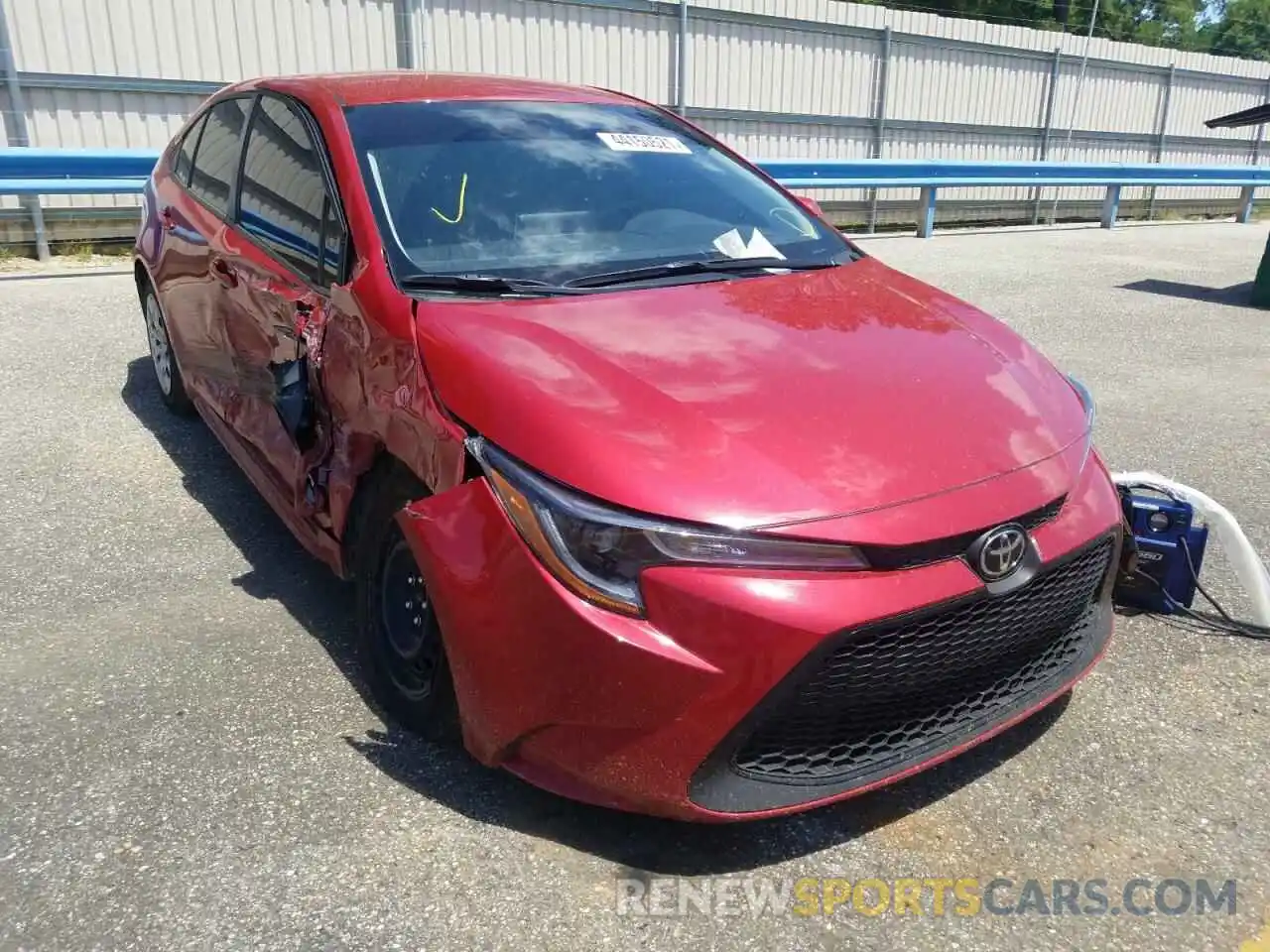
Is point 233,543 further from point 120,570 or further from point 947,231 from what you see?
point 947,231

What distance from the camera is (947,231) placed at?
48.2ft

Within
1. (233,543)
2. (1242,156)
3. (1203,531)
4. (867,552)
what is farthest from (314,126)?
(1242,156)

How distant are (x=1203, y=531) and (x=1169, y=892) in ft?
4.71

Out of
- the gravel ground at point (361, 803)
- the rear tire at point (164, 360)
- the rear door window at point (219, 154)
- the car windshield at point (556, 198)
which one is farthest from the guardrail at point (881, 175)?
the car windshield at point (556, 198)

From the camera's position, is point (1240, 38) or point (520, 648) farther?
point (1240, 38)

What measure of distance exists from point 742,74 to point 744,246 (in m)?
11.4

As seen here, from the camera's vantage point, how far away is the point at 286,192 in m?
3.48

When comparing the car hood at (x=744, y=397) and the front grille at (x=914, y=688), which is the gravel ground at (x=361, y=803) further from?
the car hood at (x=744, y=397)

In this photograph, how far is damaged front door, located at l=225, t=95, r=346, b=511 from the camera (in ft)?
10.1

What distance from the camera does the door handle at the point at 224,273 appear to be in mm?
3713

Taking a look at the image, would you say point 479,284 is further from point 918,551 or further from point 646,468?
point 918,551

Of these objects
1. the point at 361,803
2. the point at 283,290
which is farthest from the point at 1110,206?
the point at 361,803

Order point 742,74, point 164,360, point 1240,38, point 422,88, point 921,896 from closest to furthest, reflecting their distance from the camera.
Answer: point 921,896, point 422,88, point 164,360, point 742,74, point 1240,38

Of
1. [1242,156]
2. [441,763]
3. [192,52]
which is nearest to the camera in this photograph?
[441,763]
